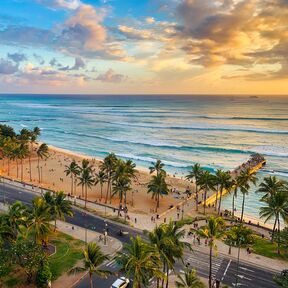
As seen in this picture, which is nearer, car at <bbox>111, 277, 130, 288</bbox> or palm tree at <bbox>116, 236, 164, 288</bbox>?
palm tree at <bbox>116, 236, 164, 288</bbox>

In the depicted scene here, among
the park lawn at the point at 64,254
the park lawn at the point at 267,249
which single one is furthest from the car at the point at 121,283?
the park lawn at the point at 267,249

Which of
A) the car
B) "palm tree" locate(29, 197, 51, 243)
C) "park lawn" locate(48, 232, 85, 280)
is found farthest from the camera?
"park lawn" locate(48, 232, 85, 280)

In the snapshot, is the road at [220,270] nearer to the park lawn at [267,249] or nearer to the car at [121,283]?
the car at [121,283]

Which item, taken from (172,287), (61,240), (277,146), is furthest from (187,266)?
(277,146)

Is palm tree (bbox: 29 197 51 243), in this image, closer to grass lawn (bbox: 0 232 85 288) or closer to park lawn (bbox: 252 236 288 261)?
grass lawn (bbox: 0 232 85 288)

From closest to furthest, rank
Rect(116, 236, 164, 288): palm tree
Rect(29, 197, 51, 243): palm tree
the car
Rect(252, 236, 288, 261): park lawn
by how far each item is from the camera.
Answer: Rect(116, 236, 164, 288): palm tree
the car
Rect(29, 197, 51, 243): palm tree
Rect(252, 236, 288, 261): park lawn

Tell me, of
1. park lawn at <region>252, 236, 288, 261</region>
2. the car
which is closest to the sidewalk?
the car
